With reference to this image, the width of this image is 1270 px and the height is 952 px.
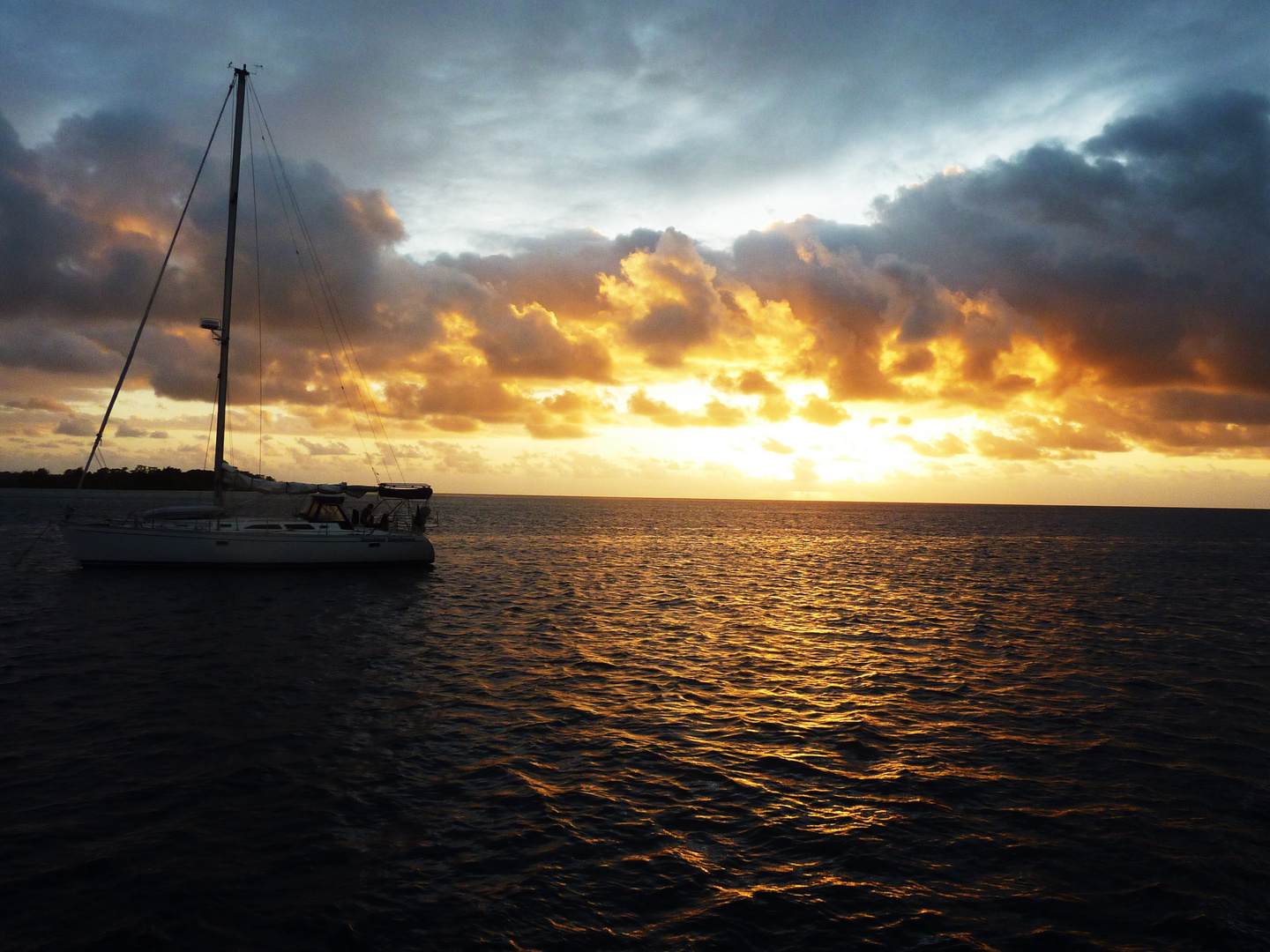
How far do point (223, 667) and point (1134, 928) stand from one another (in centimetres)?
2126

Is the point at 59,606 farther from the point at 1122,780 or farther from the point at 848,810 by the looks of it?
the point at 1122,780

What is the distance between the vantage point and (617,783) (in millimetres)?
12812

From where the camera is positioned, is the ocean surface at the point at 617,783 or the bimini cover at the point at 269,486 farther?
the bimini cover at the point at 269,486

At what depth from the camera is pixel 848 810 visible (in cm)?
Answer: 1199

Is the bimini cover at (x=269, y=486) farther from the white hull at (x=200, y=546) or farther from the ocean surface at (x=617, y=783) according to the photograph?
the ocean surface at (x=617, y=783)

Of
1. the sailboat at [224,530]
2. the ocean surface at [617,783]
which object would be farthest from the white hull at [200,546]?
the ocean surface at [617,783]

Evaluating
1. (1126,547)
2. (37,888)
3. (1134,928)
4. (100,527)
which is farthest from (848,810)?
(1126,547)

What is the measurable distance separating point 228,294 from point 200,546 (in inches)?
524

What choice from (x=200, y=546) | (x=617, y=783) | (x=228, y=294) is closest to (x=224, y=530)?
(x=200, y=546)

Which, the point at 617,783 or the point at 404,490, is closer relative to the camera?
the point at 617,783

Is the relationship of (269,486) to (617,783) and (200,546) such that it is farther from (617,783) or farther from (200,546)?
(617,783)

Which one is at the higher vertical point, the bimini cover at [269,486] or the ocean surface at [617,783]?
the bimini cover at [269,486]

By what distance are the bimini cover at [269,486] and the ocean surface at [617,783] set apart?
9.67 metres

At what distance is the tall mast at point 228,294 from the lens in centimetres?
3625
